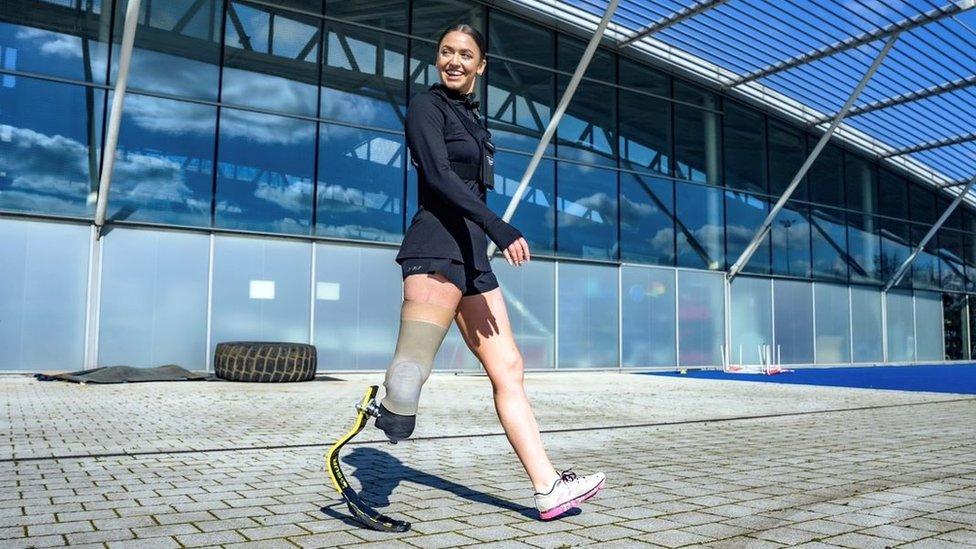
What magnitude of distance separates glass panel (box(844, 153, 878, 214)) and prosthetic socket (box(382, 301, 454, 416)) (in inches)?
1031

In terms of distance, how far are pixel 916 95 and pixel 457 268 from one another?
22791 mm

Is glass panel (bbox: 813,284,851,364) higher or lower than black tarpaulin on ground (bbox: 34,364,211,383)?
higher

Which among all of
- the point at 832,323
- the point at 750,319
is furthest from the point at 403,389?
the point at 832,323

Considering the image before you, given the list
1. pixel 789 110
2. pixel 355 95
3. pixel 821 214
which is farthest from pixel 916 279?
pixel 355 95

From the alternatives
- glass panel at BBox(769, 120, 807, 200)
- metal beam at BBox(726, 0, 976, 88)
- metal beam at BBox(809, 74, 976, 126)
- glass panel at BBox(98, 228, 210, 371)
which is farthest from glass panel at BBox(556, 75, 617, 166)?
glass panel at BBox(98, 228, 210, 371)

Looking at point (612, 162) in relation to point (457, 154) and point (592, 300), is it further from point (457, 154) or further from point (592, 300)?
point (457, 154)

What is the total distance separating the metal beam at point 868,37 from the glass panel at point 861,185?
22.2ft

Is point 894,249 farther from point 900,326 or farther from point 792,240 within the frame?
point 792,240

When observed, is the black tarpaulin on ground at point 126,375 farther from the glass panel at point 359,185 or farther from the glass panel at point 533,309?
the glass panel at point 533,309

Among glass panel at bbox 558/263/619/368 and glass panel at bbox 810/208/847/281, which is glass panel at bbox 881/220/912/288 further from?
glass panel at bbox 558/263/619/368

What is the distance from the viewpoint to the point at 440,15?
19.2m

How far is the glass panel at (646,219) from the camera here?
20.7 metres

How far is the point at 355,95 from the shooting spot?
17641mm

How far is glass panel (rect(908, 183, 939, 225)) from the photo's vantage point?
92.5 feet
